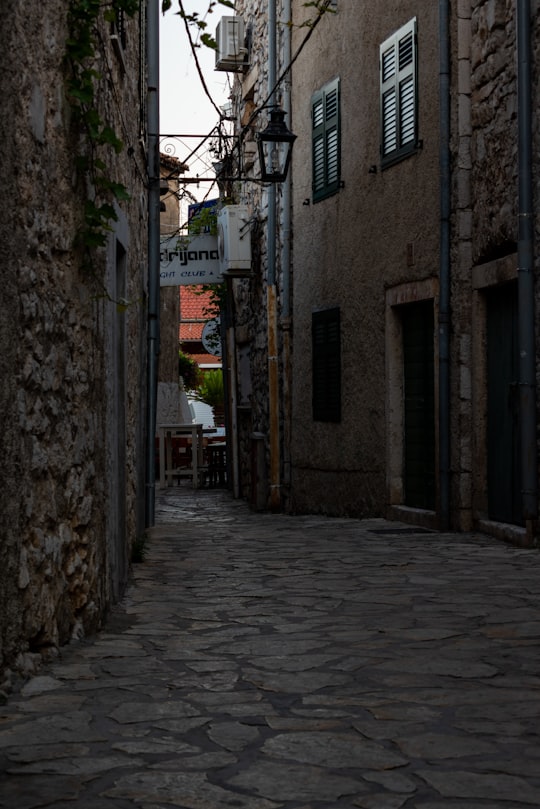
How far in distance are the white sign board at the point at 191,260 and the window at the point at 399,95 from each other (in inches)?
193

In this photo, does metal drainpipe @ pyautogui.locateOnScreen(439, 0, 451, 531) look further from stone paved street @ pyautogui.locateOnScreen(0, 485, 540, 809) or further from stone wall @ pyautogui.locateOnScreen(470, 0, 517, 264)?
stone paved street @ pyautogui.locateOnScreen(0, 485, 540, 809)

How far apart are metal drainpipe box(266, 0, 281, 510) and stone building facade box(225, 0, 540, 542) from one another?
38 mm

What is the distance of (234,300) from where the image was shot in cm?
1800

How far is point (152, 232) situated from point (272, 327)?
4.47 m

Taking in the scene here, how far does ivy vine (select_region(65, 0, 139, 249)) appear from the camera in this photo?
478 cm

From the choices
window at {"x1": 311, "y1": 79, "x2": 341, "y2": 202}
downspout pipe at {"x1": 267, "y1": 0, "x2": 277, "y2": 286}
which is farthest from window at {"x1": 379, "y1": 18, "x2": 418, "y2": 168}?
downspout pipe at {"x1": 267, "y1": 0, "x2": 277, "y2": 286}

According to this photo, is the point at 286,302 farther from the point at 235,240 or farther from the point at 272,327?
the point at 235,240

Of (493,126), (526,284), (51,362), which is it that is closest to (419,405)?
(526,284)

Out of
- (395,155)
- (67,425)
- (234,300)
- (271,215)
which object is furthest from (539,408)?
(234,300)

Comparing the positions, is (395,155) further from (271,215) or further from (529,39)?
(271,215)

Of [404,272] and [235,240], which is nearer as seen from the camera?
[404,272]

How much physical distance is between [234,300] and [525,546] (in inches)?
396

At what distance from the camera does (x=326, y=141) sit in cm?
1306

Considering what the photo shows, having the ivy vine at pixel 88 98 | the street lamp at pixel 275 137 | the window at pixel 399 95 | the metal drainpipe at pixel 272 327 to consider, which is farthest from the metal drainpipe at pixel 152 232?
the ivy vine at pixel 88 98
